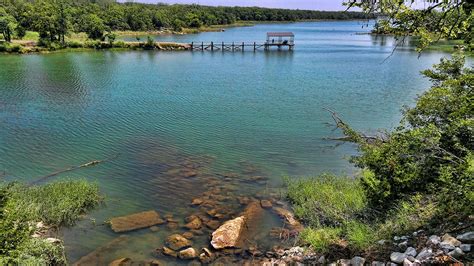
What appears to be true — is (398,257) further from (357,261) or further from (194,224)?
(194,224)

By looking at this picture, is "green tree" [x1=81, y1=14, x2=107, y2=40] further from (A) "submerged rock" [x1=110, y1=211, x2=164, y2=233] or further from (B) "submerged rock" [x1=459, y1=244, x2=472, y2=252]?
(B) "submerged rock" [x1=459, y1=244, x2=472, y2=252]

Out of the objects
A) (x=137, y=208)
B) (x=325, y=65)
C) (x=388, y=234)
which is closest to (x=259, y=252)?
(x=388, y=234)

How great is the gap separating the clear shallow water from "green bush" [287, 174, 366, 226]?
3.16 ft

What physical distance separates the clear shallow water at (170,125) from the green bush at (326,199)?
964 mm

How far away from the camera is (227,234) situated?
10195 millimetres

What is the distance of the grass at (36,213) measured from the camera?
750cm

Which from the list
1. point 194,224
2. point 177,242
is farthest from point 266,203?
point 177,242

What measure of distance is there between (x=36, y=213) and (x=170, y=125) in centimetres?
1084

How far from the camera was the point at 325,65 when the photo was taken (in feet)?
157

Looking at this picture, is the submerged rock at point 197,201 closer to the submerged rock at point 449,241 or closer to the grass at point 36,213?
the grass at point 36,213

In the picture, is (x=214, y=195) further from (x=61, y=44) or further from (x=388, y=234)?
(x=61, y=44)

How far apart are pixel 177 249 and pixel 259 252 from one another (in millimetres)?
2224

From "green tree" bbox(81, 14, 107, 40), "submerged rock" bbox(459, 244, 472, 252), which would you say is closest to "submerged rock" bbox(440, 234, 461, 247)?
"submerged rock" bbox(459, 244, 472, 252)

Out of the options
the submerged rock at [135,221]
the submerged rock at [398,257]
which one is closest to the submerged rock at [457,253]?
the submerged rock at [398,257]
